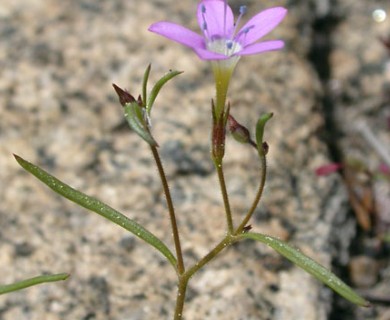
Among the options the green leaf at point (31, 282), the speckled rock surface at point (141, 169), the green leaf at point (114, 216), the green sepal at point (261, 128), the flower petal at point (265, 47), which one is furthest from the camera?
the speckled rock surface at point (141, 169)

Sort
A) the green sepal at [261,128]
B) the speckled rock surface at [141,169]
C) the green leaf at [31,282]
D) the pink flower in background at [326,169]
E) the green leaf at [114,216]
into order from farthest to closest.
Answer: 1. the pink flower in background at [326,169]
2. the speckled rock surface at [141,169]
3. the green leaf at [114,216]
4. the green leaf at [31,282]
5. the green sepal at [261,128]

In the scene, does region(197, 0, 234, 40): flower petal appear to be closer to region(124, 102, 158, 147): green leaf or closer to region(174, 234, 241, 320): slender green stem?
region(124, 102, 158, 147): green leaf

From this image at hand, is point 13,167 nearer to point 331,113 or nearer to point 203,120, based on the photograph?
point 203,120

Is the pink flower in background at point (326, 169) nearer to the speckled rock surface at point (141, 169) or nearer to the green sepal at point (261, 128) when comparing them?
the speckled rock surface at point (141, 169)

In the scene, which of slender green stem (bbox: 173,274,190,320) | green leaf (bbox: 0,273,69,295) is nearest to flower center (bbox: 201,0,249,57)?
slender green stem (bbox: 173,274,190,320)

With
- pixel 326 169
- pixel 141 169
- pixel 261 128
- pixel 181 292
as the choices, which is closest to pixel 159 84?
pixel 261 128

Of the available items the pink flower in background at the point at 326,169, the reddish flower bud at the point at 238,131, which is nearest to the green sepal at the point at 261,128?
the reddish flower bud at the point at 238,131

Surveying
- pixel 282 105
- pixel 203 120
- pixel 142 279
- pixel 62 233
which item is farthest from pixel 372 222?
pixel 62 233
